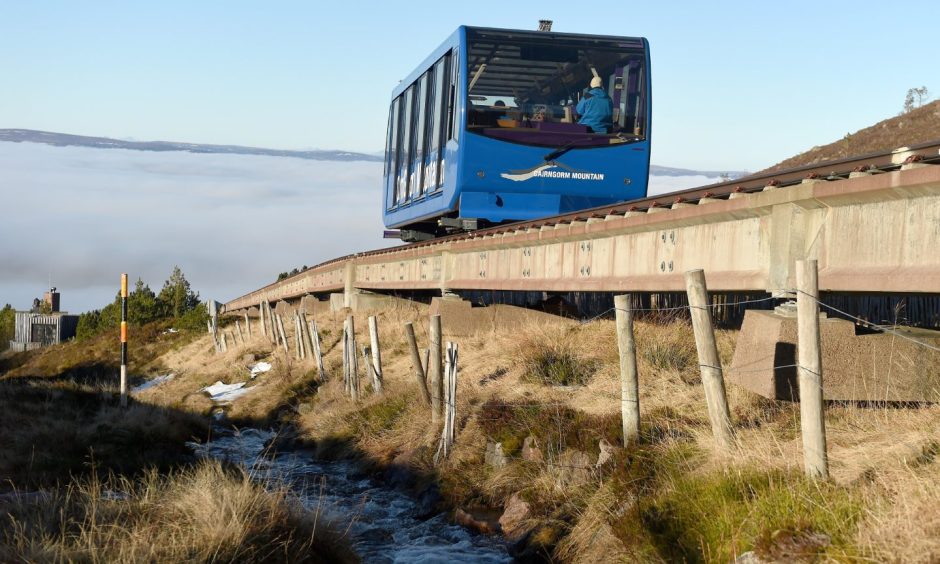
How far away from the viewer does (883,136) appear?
159 feet

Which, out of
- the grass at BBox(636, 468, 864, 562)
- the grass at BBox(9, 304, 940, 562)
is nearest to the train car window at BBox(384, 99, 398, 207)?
the grass at BBox(9, 304, 940, 562)

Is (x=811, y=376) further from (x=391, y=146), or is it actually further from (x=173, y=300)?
(x=173, y=300)

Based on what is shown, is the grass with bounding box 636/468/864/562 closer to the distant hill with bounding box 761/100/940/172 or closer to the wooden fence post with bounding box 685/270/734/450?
the wooden fence post with bounding box 685/270/734/450

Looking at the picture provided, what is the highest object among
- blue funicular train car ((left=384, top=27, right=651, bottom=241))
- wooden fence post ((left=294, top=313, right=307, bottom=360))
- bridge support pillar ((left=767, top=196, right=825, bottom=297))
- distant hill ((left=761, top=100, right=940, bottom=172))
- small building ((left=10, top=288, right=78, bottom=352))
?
distant hill ((left=761, top=100, right=940, bottom=172))

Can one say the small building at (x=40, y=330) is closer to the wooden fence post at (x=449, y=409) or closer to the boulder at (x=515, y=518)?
the wooden fence post at (x=449, y=409)

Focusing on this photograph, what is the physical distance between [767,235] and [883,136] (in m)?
43.1

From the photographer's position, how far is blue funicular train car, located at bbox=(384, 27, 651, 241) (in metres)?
18.6

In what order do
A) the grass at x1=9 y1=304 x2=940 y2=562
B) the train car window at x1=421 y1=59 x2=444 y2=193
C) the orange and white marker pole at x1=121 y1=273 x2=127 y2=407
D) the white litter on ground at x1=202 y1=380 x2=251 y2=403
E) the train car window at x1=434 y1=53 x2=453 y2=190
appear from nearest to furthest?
the grass at x1=9 y1=304 x2=940 y2=562 < the train car window at x1=434 y1=53 x2=453 y2=190 < the orange and white marker pole at x1=121 y1=273 x2=127 y2=407 < the train car window at x1=421 y1=59 x2=444 y2=193 < the white litter on ground at x1=202 y1=380 x2=251 y2=403

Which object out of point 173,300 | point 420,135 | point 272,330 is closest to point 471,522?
point 420,135

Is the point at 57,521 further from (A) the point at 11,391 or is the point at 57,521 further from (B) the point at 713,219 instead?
(A) the point at 11,391

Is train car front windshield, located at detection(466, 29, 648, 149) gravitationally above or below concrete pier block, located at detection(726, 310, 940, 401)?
above

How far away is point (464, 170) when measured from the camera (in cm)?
1847

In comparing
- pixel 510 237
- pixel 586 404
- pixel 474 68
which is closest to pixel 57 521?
pixel 586 404

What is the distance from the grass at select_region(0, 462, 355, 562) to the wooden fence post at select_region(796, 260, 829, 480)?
3136mm
